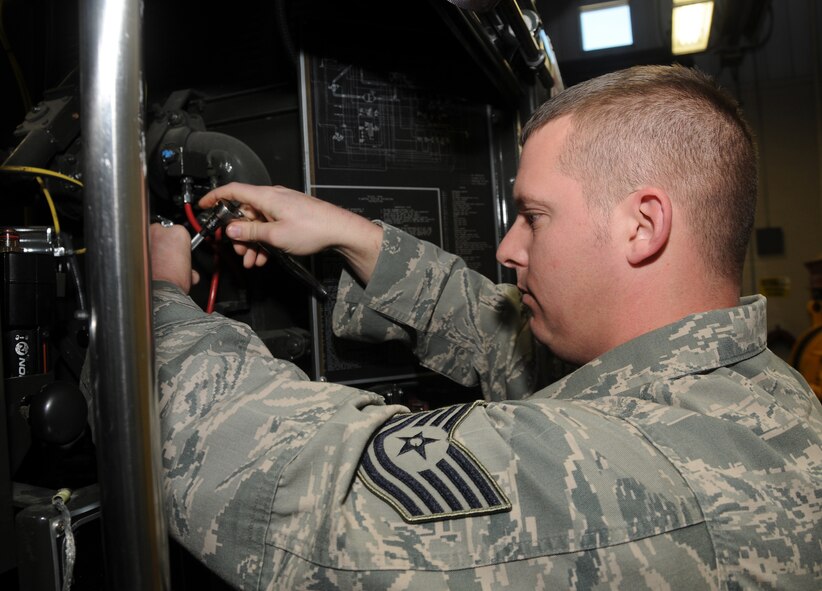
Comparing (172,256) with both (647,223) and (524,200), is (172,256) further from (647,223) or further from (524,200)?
(647,223)

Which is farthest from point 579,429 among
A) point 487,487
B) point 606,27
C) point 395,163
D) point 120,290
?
point 606,27

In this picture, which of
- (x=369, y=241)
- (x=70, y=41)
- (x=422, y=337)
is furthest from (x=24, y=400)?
Result: (x=70, y=41)

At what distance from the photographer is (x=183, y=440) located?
660 mm

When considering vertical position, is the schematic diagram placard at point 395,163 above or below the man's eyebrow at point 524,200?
above

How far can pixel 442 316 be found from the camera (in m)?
1.29

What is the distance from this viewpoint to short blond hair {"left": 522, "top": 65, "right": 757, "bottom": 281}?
0.83 metres

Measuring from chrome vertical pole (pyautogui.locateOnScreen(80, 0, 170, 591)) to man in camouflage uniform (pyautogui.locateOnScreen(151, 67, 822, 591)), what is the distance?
0.18 meters

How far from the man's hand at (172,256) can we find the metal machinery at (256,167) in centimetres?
12

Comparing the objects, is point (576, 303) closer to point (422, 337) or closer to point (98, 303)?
point (422, 337)

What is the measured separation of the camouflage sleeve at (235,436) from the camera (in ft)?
2.04

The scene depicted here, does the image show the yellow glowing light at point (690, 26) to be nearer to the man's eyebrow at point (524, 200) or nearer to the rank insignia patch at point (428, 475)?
the man's eyebrow at point (524, 200)

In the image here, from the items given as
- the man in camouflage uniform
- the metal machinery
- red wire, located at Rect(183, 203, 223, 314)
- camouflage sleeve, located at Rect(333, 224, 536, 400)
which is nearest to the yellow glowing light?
the metal machinery

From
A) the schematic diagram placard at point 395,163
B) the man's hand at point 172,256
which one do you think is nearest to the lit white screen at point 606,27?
the schematic diagram placard at point 395,163

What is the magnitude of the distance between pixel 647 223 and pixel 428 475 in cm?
45
